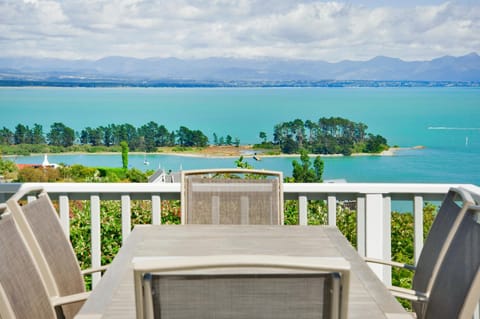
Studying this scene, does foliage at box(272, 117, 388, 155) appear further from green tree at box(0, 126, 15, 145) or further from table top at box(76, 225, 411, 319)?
table top at box(76, 225, 411, 319)

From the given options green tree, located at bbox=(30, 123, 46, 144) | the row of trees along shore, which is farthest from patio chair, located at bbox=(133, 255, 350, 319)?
green tree, located at bbox=(30, 123, 46, 144)

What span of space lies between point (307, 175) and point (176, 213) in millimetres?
12836

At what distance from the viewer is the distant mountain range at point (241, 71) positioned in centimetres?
3494

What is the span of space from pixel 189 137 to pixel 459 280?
31981 millimetres

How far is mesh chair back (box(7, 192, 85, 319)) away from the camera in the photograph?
2.09 m

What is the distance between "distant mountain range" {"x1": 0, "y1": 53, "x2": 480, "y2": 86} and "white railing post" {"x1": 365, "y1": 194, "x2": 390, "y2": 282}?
94.3 feet

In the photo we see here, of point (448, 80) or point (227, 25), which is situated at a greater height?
point (227, 25)

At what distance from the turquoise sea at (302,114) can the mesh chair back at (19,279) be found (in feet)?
87.1

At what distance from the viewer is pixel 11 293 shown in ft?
5.60

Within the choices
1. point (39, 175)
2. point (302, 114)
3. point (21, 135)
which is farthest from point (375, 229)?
point (302, 114)

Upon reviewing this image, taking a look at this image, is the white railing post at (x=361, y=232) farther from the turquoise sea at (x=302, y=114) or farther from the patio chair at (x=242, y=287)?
the turquoise sea at (x=302, y=114)

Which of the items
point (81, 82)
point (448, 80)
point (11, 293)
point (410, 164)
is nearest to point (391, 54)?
point (448, 80)

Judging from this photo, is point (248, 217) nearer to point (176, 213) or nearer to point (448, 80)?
point (176, 213)

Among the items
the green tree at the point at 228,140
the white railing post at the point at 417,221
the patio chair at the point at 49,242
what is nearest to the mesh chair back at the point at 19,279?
the patio chair at the point at 49,242
